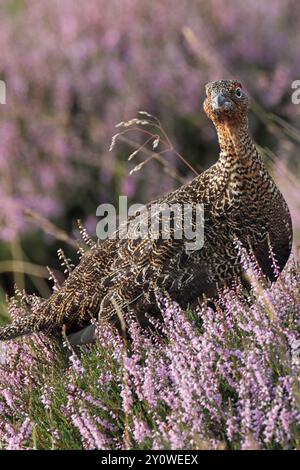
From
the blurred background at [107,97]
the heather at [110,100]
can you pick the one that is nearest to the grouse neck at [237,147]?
the heather at [110,100]

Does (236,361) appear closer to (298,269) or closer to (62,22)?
(298,269)

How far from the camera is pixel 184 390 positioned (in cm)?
262

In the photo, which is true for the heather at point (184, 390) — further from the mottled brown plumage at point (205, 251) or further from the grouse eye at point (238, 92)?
the grouse eye at point (238, 92)

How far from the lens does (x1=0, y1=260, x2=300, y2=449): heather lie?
99.7 inches

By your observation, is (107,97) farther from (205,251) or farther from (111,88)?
(205,251)

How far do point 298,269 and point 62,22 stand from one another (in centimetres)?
626

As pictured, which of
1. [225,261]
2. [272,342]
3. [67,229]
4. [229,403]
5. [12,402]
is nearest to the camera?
[229,403]

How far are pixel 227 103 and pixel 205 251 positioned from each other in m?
0.59

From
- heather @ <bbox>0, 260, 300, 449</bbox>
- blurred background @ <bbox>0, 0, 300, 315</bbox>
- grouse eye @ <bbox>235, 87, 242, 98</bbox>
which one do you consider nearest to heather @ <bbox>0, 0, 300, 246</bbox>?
blurred background @ <bbox>0, 0, 300, 315</bbox>

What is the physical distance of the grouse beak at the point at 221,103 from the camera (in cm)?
357

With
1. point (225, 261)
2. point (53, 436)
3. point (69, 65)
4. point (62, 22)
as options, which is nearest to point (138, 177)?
point (69, 65)

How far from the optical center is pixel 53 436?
2814mm

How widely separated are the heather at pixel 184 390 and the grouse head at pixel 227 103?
688 mm

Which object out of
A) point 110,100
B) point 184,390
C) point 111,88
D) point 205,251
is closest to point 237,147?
point 205,251
